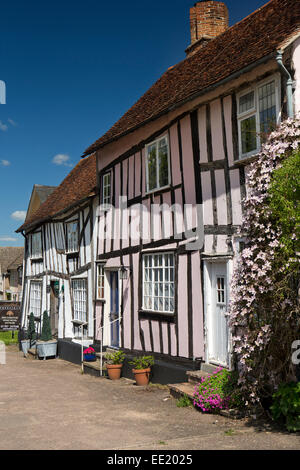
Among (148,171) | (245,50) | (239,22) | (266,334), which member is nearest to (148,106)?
(148,171)

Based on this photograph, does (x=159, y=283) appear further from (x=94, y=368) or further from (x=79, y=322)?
(x=79, y=322)

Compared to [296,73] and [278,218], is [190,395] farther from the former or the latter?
[296,73]

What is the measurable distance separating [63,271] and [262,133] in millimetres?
11469

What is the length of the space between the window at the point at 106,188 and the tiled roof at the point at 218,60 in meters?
0.89

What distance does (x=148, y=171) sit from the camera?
1172cm

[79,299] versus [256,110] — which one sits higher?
[256,110]

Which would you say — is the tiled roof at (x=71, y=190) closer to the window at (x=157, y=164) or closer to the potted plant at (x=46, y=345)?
the window at (x=157, y=164)

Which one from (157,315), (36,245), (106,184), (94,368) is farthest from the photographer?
(36,245)

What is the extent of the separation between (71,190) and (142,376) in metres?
9.86

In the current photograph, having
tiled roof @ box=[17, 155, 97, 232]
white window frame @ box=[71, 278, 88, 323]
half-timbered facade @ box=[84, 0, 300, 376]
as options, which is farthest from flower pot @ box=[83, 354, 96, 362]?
tiled roof @ box=[17, 155, 97, 232]

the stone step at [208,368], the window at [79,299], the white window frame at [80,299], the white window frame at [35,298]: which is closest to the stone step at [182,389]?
the stone step at [208,368]

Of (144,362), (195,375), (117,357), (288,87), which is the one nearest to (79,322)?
(117,357)

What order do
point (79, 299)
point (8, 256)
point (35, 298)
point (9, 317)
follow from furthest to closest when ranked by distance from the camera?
point (8, 256) → point (9, 317) → point (35, 298) → point (79, 299)

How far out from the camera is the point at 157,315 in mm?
10836
